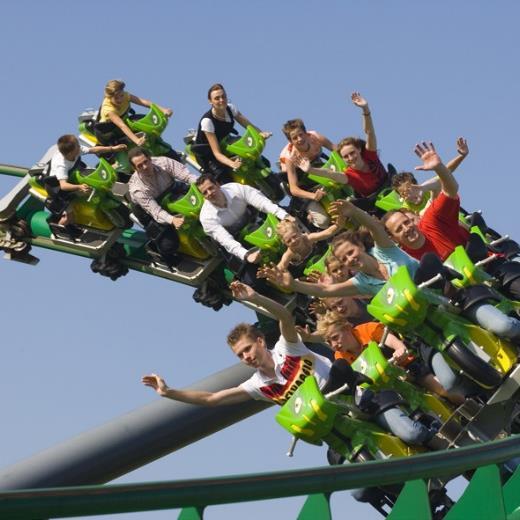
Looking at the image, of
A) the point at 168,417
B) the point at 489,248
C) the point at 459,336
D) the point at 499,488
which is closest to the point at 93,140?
the point at 168,417

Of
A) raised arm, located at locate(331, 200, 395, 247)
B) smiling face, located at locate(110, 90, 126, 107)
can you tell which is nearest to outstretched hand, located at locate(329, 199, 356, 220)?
raised arm, located at locate(331, 200, 395, 247)

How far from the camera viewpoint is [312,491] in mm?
4457

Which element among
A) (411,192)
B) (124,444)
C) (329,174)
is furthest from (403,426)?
(329,174)

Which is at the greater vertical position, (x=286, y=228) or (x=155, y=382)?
(x=286, y=228)

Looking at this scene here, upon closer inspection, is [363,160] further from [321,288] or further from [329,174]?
[321,288]

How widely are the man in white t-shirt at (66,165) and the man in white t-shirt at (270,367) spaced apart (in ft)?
9.04

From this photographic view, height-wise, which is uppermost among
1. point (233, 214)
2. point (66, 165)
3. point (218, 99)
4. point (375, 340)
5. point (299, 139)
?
point (66, 165)

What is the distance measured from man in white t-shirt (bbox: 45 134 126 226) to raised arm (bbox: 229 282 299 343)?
114 inches

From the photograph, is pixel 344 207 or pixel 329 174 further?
pixel 329 174

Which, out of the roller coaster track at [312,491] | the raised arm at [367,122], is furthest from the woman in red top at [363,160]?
the roller coaster track at [312,491]

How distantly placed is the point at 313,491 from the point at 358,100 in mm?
3751

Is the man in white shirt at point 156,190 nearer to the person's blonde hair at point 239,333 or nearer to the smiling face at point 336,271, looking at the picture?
the smiling face at point 336,271

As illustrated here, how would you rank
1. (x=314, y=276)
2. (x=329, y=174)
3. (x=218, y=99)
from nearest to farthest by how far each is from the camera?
(x=314, y=276) → (x=329, y=174) → (x=218, y=99)

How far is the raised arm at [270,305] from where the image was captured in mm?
5750
